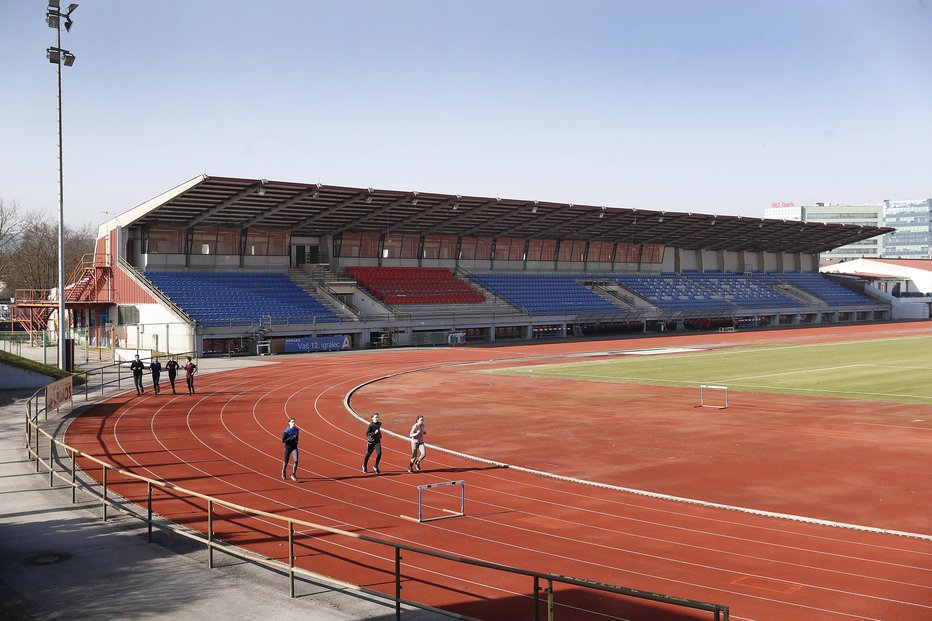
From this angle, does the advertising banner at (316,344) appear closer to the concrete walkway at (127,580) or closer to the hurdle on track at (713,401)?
the hurdle on track at (713,401)

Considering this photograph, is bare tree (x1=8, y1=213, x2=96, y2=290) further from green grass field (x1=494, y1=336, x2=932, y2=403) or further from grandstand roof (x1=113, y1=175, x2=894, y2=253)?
green grass field (x1=494, y1=336, x2=932, y2=403)

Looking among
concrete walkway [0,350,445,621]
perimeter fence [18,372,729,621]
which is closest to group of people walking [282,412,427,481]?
perimeter fence [18,372,729,621]

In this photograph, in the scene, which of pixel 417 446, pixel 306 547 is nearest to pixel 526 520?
pixel 306 547

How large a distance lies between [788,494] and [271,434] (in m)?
15.8

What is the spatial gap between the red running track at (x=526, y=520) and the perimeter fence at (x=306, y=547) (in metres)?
0.07

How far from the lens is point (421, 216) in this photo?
69.7 m

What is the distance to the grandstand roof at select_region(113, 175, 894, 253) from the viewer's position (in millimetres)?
57656

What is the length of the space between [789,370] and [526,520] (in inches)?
1277

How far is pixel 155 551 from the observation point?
13625 mm

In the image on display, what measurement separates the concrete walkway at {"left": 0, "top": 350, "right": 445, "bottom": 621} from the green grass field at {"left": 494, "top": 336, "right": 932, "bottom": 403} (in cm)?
2773

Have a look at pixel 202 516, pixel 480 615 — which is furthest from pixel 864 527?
pixel 202 516

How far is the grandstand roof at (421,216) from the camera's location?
57.7m

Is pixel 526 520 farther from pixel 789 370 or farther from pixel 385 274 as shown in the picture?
pixel 385 274

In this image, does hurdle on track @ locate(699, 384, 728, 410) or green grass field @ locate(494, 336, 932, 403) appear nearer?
hurdle on track @ locate(699, 384, 728, 410)
